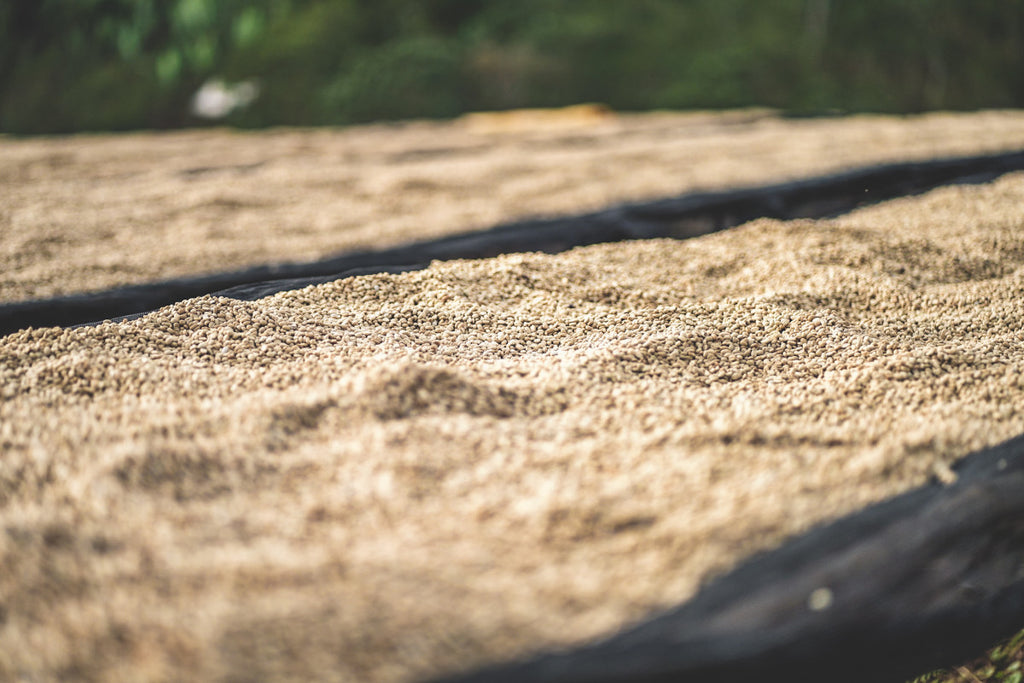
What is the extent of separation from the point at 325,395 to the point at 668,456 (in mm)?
351

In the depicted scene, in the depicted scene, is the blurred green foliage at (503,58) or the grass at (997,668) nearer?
the grass at (997,668)

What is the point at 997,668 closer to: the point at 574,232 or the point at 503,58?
the point at 574,232

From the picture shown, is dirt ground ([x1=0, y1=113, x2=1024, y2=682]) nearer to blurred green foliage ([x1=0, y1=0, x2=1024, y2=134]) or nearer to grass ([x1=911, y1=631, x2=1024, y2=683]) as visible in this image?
grass ([x1=911, y1=631, x2=1024, y2=683])

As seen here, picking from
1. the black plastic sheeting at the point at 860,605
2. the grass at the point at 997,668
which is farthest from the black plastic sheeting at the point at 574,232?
the grass at the point at 997,668

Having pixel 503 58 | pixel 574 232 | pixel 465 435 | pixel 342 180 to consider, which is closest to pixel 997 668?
pixel 465 435

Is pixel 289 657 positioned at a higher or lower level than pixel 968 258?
lower

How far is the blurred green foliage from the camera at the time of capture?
17.1 feet

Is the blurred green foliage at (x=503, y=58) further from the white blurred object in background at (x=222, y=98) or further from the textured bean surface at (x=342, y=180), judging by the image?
the textured bean surface at (x=342, y=180)

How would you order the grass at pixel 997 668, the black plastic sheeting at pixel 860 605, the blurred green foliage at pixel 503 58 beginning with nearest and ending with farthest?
the black plastic sheeting at pixel 860 605
the grass at pixel 997 668
the blurred green foliage at pixel 503 58

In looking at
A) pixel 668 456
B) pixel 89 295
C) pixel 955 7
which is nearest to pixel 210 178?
pixel 89 295

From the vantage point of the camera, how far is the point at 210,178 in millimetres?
1975

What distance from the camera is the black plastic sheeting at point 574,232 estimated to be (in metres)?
0.98

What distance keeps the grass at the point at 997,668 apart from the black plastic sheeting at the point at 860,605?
0.17 meters

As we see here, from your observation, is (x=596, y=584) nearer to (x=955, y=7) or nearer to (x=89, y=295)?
(x=89, y=295)
